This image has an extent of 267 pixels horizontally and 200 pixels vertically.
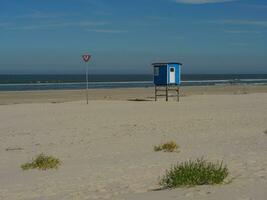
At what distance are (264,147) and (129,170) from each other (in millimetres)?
4149

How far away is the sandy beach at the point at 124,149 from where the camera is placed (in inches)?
324

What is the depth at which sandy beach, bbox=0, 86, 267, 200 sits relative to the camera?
8.24 m

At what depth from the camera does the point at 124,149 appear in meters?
13.4

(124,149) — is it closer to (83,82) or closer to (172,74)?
(172,74)

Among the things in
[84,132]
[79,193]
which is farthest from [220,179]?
[84,132]

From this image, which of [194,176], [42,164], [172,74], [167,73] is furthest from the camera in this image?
[172,74]

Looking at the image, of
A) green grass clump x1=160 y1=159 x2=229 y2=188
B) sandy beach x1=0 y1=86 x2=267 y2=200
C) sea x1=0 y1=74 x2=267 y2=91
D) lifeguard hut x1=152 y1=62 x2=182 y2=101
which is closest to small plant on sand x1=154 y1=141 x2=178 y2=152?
sandy beach x1=0 y1=86 x2=267 y2=200

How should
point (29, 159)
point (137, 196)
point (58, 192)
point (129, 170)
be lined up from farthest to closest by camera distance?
1. point (29, 159)
2. point (129, 170)
3. point (58, 192)
4. point (137, 196)

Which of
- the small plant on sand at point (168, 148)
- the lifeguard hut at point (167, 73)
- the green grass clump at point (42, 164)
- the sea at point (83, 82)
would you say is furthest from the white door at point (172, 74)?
the sea at point (83, 82)

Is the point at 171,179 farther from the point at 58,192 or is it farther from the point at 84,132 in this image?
the point at 84,132

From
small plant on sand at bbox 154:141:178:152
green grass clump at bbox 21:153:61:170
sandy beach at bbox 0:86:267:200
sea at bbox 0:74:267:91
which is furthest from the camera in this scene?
sea at bbox 0:74:267:91

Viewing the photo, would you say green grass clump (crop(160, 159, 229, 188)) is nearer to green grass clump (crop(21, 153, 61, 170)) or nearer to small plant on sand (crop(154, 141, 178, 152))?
Answer: green grass clump (crop(21, 153, 61, 170))

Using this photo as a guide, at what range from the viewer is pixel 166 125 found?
721 inches

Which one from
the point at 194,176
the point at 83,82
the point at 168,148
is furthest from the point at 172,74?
the point at 83,82
